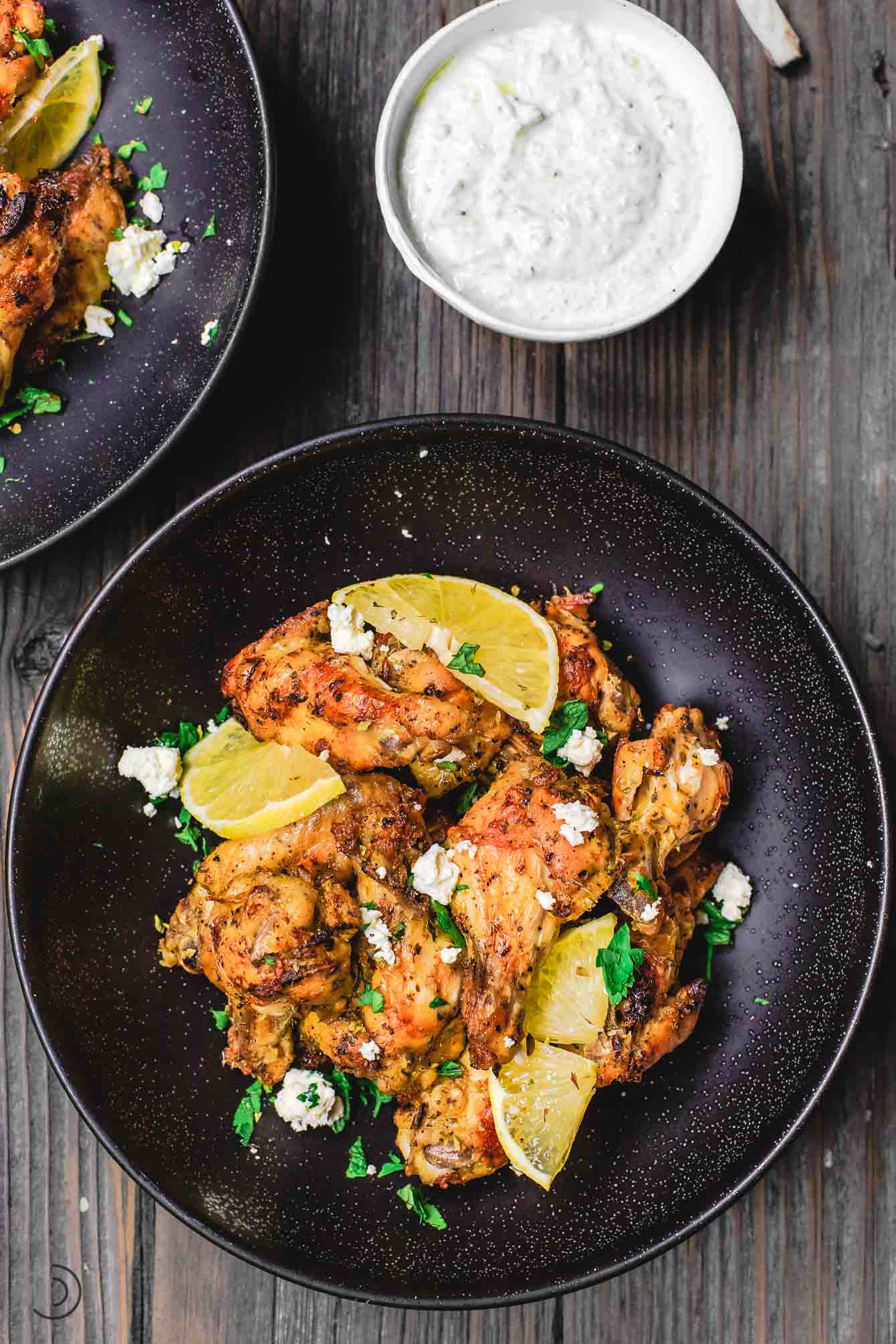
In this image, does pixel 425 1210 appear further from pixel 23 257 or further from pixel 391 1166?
pixel 23 257

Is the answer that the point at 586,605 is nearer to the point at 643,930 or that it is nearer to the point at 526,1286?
the point at 643,930

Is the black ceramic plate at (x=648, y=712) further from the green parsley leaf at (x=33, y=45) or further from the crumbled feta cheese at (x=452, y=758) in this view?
the green parsley leaf at (x=33, y=45)

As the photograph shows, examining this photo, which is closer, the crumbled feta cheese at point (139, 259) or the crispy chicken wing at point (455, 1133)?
the crispy chicken wing at point (455, 1133)

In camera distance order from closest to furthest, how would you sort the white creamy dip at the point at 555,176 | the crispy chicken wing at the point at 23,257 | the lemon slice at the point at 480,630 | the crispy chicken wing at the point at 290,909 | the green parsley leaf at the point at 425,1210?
the crispy chicken wing at the point at 290,909, the lemon slice at the point at 480,630, the white creamy dip at the point at 555,176, the green parsley leaf at the point at 425,1210, the crispy chicken wing at the point at 23,257

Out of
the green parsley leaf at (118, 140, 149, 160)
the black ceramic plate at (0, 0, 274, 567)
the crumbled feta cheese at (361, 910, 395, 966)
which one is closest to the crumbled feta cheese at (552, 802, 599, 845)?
the crumbled feta cheese at (361, 910, 395, 966)

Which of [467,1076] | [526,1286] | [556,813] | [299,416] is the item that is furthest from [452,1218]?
[299,416]

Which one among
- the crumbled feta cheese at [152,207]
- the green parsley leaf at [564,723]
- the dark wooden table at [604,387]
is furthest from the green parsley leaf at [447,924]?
the crumbled feta cheese at [152,207]
